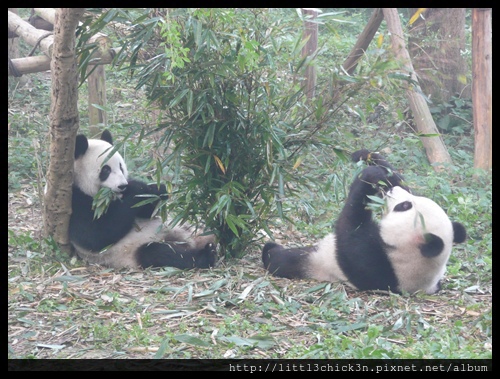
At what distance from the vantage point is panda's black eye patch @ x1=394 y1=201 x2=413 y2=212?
3918 mm

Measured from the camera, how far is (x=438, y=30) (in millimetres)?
6922

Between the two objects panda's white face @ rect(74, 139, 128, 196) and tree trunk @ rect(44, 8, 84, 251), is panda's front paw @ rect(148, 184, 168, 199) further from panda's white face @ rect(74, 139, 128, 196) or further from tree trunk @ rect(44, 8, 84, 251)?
tree trunk @ rect(44, 8, 84, 251)

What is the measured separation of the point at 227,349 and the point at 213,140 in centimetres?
133

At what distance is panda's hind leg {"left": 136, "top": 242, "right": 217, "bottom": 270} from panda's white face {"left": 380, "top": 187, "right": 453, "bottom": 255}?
1.13m

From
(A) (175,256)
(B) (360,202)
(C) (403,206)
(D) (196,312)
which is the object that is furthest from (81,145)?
(C) (403,206)

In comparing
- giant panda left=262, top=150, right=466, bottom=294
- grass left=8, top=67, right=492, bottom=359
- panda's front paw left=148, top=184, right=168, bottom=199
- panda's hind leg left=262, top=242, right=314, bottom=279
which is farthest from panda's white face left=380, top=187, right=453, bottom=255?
panda's front paw left=148, top=184, right=168, bottom=199

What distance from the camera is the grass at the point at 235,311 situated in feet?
9.93

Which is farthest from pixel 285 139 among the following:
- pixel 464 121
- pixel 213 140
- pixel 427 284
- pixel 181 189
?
pixel 464 121

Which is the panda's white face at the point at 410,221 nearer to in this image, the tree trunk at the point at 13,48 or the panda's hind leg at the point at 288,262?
the panda's hind leg at the point at 288,262

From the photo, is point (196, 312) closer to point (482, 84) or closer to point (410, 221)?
point (410, 221)

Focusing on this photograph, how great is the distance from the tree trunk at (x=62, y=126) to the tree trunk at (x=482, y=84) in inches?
135

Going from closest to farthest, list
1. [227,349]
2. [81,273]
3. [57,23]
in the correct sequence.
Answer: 1. [227,349]
2. [57,23]
3. [81,273]

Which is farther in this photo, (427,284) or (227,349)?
(427,284)
